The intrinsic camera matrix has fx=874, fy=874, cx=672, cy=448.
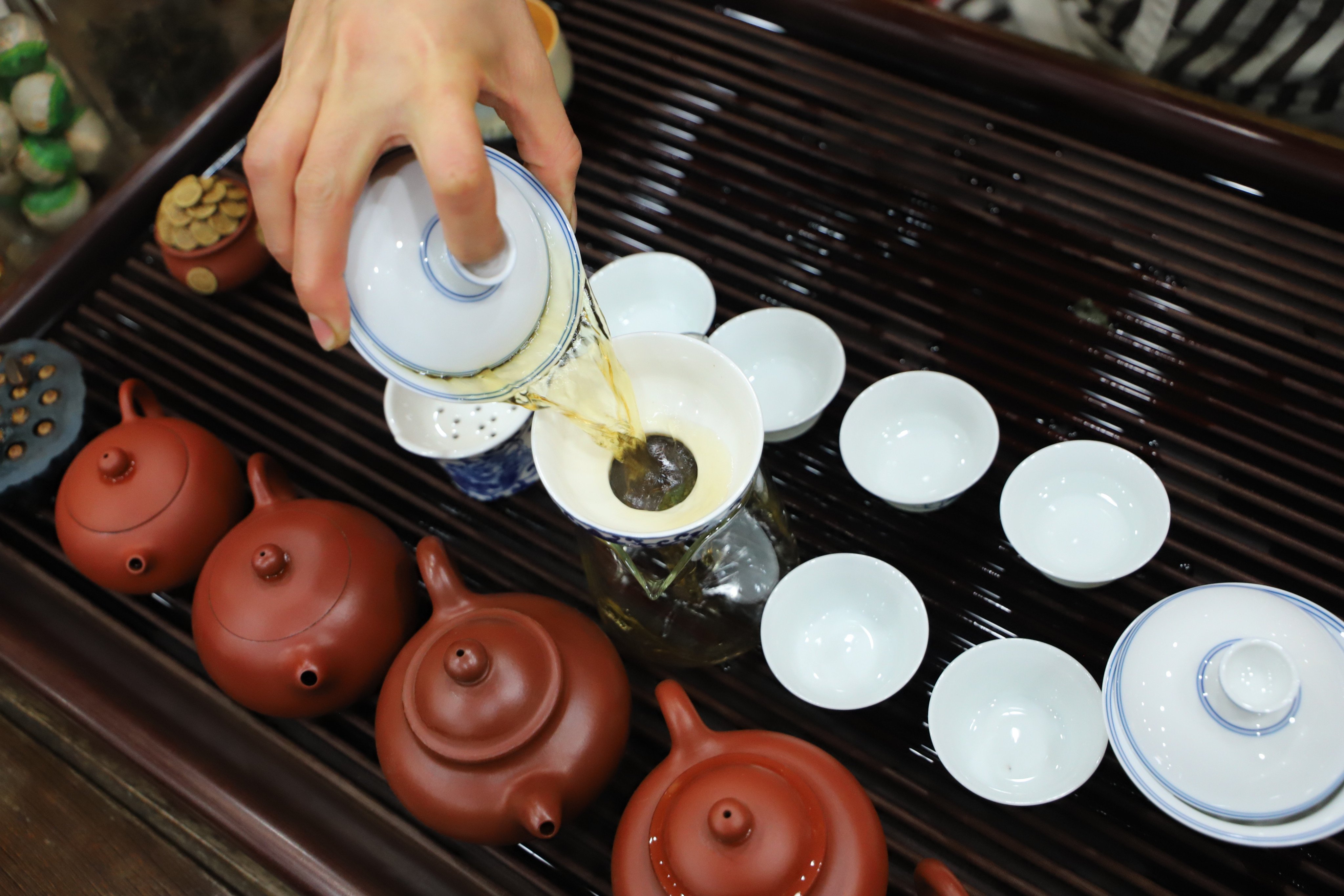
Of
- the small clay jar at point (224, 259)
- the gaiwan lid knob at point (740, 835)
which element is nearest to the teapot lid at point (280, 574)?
the gaiwan lid knob at point (740, 835)

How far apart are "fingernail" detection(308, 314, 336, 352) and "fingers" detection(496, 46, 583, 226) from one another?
0.26m

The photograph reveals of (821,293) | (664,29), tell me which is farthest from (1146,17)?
(664,29)

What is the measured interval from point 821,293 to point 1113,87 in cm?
55

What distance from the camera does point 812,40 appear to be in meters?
1.59

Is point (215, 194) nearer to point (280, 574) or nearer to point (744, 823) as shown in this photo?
point (280, 574)

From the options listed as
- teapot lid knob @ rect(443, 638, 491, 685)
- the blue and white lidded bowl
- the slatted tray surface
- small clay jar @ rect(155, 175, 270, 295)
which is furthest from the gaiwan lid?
small clay jar @ rect(155, 175, 270, 295)

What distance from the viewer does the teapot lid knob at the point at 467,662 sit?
2.93ft

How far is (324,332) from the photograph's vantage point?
2.68 ft

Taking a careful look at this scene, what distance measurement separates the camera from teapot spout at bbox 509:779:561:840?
90cm

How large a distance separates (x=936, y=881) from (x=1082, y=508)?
57 cm

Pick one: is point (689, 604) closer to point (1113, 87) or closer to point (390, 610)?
point (390, 610)

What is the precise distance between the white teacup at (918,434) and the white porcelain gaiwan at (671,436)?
1.05 feet

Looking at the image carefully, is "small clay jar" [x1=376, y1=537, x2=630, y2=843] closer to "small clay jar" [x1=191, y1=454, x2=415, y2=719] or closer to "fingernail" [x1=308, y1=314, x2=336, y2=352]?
"small clay jar" [x1=191, y1=454, x2=415, y2=719]

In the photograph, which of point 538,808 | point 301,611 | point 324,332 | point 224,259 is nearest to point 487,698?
point 538,808
